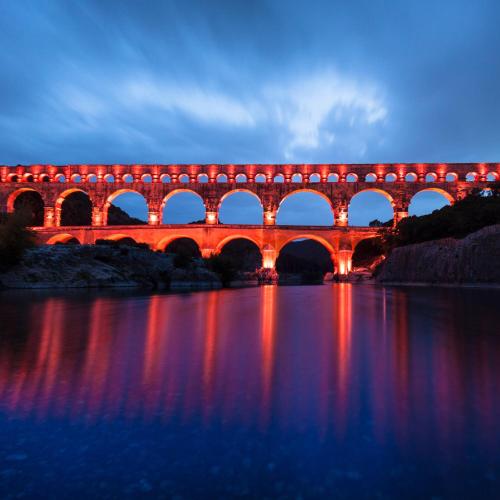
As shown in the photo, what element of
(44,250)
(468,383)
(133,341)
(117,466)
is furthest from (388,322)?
(44,250)

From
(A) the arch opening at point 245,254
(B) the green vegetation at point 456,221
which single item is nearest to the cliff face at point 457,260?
(B) the green vegetation at point 456,221

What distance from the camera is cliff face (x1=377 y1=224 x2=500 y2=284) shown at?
12.0 m

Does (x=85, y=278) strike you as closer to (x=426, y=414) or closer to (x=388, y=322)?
(x=388, y=322)

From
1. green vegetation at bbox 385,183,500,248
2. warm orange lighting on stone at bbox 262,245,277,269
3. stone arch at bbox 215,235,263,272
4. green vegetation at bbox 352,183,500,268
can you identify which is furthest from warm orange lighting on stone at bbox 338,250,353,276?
stone arch at bbox 215,235,263,272

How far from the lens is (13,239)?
11914 mm

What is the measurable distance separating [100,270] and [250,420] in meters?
14.4

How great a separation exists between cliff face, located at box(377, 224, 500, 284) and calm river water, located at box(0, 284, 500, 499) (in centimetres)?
1107

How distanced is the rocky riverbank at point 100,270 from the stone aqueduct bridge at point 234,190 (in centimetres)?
1648

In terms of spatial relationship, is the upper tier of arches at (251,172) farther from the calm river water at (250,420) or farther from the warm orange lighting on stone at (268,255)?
the calm river water at (250,420)

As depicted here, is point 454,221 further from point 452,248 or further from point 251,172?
point 251,172

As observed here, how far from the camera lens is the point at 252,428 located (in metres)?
1.20

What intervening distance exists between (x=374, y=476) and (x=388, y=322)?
3411 mm

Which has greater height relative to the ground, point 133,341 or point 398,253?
point 398,253

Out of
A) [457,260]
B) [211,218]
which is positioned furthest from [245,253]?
[457,260]
